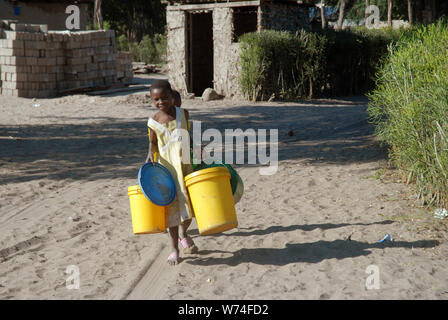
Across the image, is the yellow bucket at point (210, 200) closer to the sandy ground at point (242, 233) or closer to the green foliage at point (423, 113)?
the sandy ground at point (242, 233)

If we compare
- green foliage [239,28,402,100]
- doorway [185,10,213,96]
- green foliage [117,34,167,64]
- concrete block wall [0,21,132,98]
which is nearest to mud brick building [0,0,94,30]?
green foliage [117,34,167,64]

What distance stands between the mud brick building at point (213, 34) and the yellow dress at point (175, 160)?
404 inches

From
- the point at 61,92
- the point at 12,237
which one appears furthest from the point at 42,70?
the point at 12,237

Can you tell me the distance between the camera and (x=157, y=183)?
12.3 ft

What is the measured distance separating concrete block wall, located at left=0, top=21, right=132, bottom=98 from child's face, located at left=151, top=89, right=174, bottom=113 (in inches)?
462

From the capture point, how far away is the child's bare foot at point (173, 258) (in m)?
3.93

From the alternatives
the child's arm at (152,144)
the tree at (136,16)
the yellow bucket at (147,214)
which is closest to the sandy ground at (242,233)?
the yellow bucket at (147,214)

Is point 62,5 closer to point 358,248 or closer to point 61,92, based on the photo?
point 61,92

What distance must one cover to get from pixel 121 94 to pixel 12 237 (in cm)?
1110

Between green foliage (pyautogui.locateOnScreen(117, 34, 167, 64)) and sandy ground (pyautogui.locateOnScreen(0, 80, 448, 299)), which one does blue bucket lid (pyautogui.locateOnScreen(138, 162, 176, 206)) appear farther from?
green foliage (pyautogui.locateOnScreen(117, 34, 167, 64))

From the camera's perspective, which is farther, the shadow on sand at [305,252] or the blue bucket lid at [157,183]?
the shadow on sand at [305,252]

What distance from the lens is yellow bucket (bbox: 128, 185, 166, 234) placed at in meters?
3.87

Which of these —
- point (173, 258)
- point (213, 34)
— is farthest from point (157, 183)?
point (213, 34)
